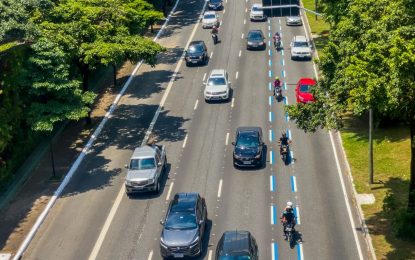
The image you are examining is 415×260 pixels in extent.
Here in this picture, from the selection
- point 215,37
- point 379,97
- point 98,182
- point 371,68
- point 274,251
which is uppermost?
point 371,68

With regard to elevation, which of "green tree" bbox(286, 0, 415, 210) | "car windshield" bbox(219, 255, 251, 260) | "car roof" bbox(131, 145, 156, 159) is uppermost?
"green tree" bbox(286, 0, 415, 210)

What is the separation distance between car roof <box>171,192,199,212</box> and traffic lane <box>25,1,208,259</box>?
5087mm

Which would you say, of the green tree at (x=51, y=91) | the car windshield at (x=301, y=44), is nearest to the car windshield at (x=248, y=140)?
the green tree at (x=51, y=91)

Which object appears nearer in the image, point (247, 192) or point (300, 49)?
point (247, 192)

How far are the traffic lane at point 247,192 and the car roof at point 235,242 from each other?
9.51 feet

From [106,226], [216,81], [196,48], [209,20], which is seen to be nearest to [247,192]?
[106,226]

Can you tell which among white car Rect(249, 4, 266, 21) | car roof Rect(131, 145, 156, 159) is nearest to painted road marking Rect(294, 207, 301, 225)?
car roof Rect(131, 145, 156, 159)

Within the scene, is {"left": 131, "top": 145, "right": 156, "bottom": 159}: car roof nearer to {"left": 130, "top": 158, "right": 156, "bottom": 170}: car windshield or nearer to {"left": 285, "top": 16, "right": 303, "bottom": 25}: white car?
{"left": 130, "top": 158, "right": 156, "bottom": 170}: car windshield

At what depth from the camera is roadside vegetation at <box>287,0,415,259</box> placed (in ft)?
88.8

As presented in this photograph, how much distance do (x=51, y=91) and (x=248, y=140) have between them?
13428 millimetres

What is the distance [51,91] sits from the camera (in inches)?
1608

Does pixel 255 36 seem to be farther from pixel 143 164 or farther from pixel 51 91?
pixel 143 164

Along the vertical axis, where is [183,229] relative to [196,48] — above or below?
above

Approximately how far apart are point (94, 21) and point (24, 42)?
27.7ft
